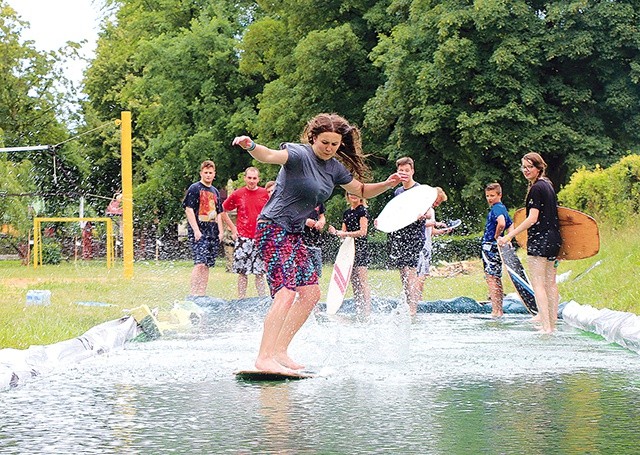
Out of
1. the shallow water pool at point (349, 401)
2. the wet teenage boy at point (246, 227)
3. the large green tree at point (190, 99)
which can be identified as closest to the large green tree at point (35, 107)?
the large green tree at point (190, 99)

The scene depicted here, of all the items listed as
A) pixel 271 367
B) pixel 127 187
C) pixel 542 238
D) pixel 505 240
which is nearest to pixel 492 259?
pixel 505 240

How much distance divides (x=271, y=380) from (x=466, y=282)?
14671mm

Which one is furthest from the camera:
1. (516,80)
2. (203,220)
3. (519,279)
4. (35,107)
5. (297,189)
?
(35,107)

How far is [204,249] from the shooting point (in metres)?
13.9

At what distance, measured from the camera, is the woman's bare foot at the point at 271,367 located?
281 inches

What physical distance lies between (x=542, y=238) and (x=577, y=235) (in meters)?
0.48

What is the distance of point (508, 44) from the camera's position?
3041 cm

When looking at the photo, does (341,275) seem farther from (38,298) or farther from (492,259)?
(38,298)

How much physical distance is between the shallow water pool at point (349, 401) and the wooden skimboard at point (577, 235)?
1476 millimetres

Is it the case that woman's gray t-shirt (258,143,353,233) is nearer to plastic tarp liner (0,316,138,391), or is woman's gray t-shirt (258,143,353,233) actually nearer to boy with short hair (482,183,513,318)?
plastic tarp liner (0,316,138,391)

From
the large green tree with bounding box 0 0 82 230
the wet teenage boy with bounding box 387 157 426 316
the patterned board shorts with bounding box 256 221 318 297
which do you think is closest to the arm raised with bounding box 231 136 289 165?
the patterned board shorts with bounding box 256 221 318 297

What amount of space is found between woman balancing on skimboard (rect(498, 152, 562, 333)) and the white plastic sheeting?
0.43m

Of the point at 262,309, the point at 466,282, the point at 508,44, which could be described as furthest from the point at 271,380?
the point at 508,44

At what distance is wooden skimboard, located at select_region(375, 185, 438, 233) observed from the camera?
10.5 meters
